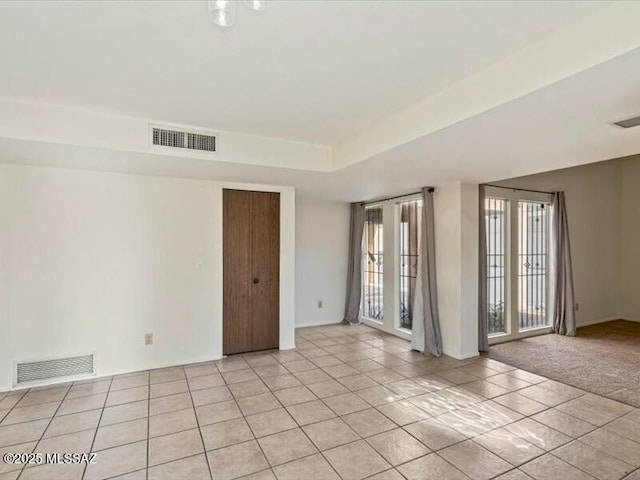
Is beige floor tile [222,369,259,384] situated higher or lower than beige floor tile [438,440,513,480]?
higher

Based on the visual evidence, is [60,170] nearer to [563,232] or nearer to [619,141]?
[619,141]

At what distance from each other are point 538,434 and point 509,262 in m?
2.95

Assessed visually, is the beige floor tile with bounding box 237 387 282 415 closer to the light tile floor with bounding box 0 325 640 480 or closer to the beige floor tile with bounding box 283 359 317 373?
the light tile floor with bounding box 0 325 640 480

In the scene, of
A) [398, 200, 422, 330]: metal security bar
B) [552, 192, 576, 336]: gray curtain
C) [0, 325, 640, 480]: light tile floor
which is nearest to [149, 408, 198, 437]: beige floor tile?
[0, 325, 640, 480]: light tile floor

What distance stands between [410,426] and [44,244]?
12.6 feet

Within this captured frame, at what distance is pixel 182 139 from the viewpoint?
3059 mm

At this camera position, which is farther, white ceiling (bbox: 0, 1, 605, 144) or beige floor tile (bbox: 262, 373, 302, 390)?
beige floor tile (bbox: 262, 373, 302, 390)

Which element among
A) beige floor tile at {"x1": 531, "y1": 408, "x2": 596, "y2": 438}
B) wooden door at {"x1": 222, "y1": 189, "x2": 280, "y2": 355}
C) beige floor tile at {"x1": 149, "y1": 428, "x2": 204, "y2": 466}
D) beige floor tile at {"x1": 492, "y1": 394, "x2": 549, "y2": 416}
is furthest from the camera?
wooden door at {"x1": 222, "y1": 189, "x2": 280, "y2": 355}

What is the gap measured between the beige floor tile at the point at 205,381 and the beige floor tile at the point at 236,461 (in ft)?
3.77

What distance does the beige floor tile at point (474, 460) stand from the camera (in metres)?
2.13

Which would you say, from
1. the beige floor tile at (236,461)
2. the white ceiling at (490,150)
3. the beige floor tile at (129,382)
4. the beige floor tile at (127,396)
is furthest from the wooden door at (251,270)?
the beige floor tile at (236,461)

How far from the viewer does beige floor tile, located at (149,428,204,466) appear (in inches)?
90.0

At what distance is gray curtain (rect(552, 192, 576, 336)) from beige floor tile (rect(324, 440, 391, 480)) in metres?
4.53

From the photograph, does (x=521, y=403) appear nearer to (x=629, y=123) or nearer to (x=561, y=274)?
(x=629, y=123)
